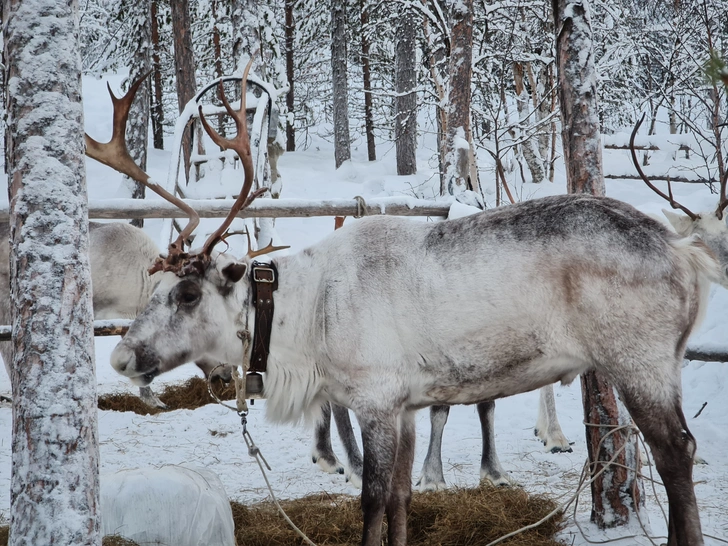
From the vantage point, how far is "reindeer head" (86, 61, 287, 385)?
292cm

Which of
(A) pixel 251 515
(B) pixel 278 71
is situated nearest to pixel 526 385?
(A) pixel 251 515

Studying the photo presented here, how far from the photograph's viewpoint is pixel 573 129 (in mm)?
3365

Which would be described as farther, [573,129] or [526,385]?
[573,129]

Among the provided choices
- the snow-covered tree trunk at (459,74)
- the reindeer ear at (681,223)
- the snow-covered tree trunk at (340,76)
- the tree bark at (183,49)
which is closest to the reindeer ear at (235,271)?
the reindeer ear at (681,223)

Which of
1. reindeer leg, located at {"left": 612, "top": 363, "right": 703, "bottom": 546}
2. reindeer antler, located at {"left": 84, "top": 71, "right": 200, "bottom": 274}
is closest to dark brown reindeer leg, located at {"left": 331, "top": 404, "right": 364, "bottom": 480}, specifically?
reindeer antler, located at {"left": 84, "top": 71, "right": 200, "bottom": 274}

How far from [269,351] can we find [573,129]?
5.81ft

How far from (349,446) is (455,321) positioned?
188 centimetres

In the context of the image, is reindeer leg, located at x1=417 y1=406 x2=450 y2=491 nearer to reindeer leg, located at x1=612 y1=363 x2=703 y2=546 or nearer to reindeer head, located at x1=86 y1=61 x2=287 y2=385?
reindeer head, located at x1=86 y1=61 x2=287 y2=385

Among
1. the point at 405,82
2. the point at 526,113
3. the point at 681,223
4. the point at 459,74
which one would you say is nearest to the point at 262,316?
the point at 681,223

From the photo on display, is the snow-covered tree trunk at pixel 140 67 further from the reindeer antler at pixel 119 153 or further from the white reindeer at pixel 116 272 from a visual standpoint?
the reindeer antler at pixel 119 153

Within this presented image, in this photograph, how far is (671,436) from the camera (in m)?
2.49

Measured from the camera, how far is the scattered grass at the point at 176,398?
5672 millimetres

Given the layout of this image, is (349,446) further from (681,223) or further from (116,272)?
(681,223)

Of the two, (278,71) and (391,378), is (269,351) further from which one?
(278,71)
